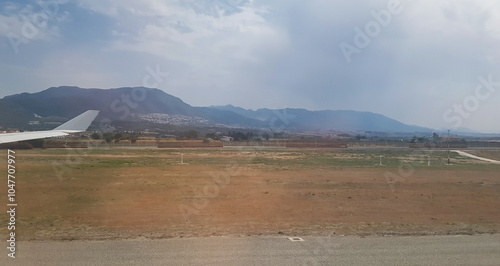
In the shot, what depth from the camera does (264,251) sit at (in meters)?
8.91

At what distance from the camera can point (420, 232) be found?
11.4 m

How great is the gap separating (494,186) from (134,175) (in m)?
23.9

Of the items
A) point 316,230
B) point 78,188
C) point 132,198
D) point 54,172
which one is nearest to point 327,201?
point 316,230

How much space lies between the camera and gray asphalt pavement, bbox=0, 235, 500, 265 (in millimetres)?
8133

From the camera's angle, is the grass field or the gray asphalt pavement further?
the grass field

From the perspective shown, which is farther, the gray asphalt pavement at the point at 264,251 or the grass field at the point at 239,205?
the grass field at the point at 239,205

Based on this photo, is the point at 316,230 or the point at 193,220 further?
the point at 193,220

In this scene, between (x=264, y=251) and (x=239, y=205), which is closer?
(x=264, y=251)

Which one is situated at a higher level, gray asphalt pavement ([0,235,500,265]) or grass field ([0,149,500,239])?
gray asphalt pavement ([0,235,500,265])

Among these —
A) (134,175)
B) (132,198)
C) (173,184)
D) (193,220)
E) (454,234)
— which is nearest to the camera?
(454,234)

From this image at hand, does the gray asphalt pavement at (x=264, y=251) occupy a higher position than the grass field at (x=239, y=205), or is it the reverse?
the gray asphalt pavement at (x=264, y=251)

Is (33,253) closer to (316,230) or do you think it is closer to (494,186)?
(316,230)

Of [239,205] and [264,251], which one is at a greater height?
[264,251]

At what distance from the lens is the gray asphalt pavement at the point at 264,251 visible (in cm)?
813
